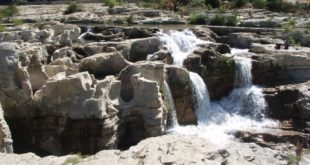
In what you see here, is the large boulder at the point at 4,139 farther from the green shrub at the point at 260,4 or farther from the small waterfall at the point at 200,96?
the green shrub at the point at 260,4

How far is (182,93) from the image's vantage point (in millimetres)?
18938

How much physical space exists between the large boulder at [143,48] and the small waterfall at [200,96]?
6.73 feet

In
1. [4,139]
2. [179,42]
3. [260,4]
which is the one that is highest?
[260,4]

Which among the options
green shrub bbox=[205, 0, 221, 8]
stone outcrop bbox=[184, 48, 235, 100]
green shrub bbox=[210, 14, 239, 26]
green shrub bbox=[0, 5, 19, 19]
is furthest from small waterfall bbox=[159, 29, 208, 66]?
green shrub bbox=[205, 0, 221, 8]

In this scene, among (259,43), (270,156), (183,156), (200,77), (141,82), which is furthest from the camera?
(259,43)

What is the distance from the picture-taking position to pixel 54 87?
14.6 m

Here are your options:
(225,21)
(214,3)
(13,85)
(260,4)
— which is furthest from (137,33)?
(214,3)

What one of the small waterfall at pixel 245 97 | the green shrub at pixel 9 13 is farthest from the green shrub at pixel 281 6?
the green shrub at pixel 9 13

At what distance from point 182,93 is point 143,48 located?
10.8 feet

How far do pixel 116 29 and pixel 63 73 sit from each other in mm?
11564

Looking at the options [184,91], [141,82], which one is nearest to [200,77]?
[184,91]

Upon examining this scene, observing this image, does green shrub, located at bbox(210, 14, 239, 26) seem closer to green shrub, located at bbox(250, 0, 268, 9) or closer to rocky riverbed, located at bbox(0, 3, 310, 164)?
rocky riverbed, located at bbox(0, 3, 310, 164)

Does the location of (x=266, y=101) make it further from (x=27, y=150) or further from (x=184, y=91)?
(x=27, y=150)

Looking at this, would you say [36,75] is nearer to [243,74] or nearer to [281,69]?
[243,74]
